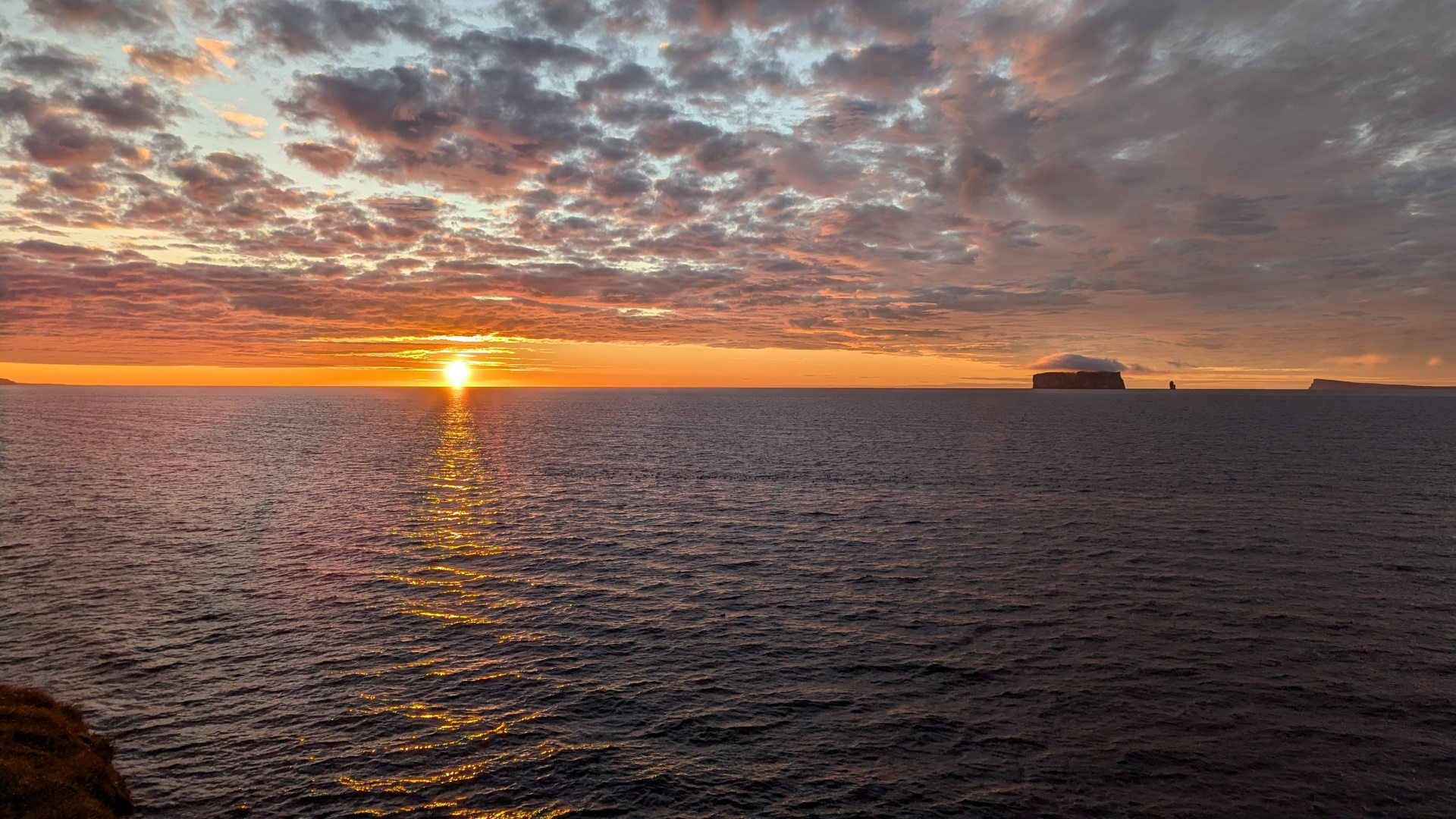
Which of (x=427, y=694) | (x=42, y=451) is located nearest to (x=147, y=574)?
(x=427, y=694)

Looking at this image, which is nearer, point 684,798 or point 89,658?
point 684,798

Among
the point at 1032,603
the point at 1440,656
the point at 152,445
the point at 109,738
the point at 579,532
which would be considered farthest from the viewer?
the point at 152,445

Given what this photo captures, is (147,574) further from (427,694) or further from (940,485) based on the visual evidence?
(940,485)

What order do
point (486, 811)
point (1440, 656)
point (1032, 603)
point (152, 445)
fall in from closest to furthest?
point (486, 811) → point (1440, 656) → point (1032, 603) → point (152, 445)

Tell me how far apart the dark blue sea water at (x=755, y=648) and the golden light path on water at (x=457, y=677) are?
17cm

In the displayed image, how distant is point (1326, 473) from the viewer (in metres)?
90.1

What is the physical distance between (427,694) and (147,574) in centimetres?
3032

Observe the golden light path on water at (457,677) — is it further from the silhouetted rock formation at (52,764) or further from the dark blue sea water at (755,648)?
the silhouetted rock formation at (52,764)

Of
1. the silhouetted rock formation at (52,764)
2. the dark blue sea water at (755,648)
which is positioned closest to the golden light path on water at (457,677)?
the dark blue sea water at (755,648)

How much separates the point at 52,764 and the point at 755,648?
25686mm

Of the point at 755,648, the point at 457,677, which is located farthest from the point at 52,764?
the point at 755,648

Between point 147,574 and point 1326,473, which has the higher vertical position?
point 1326,473

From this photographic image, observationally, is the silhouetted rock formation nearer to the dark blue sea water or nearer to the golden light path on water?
the dark blue sea water

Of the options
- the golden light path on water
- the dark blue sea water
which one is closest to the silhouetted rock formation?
the dark blue sea water
